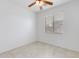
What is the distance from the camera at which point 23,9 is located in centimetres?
420

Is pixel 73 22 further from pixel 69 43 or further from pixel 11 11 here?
pixel 11 11

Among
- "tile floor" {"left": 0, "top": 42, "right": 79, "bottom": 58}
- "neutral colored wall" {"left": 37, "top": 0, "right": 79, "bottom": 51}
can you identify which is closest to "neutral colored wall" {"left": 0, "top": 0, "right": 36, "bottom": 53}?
"tile floor" {"left": 0, "top": 42, "right": 79, "bottom": 58}

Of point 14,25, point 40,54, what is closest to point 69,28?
point 40,54

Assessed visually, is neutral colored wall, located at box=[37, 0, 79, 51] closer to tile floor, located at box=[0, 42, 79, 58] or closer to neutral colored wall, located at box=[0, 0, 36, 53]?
tile floor, located at box=[0, 42, 79, 58]

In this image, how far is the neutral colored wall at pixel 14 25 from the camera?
3.30 metres

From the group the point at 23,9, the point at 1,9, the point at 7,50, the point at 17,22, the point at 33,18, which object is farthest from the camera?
the point at 33,18

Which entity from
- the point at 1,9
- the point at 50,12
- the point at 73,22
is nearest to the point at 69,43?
the point at 73,22

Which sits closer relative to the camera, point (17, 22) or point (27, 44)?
point (17, 22)

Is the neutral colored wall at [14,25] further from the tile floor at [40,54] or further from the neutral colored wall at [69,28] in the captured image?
the neutral colored wall at [69,28]

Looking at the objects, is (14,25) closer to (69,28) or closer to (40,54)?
(40,54)

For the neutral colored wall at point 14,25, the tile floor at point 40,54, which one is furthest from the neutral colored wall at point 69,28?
the neutral colored wall at point 14,25

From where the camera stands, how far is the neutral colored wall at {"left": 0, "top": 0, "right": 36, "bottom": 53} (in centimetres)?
330

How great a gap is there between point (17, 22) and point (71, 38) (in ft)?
8.93

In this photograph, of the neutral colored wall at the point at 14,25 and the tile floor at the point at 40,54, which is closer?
the tile floor at the point at 40,54
